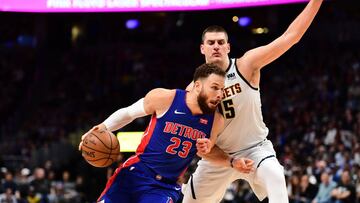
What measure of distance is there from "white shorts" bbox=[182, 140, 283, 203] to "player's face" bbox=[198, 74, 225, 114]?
3.80 ft

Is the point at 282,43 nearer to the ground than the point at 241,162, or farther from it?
farther from it

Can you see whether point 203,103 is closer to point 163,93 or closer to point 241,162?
point 163,93

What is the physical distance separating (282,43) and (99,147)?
181cm

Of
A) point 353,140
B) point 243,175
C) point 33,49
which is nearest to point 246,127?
point 243,175

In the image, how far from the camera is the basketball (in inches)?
248

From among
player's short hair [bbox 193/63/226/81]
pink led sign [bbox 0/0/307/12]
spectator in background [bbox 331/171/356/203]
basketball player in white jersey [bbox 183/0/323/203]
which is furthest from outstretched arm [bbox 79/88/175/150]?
spectator in background [bbox 331/171/356/203]

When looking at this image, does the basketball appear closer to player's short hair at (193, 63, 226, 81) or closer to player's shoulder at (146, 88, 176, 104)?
player's shoulder at (146, 88, 176, 104)

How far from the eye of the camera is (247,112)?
705 centimetres

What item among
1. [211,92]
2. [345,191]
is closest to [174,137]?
[211,92]

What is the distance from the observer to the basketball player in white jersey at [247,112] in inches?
268

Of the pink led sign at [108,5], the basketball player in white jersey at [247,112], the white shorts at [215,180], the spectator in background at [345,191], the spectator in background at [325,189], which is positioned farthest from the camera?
the spectator in background at [325,189]

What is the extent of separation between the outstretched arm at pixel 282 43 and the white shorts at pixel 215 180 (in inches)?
26.4

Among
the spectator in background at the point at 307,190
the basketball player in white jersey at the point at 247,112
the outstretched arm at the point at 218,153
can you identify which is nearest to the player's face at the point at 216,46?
the basketball player in white jersey at the point at 247,112

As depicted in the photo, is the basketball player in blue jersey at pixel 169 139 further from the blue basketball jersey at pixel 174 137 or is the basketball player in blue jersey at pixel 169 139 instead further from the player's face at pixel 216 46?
the player's face at pixel 216 46
